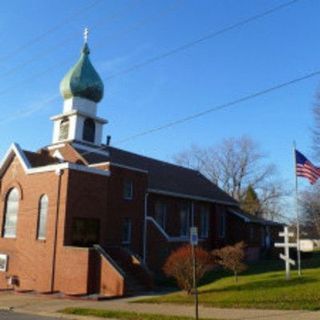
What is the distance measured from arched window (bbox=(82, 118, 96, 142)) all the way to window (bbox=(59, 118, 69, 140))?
1.32 m

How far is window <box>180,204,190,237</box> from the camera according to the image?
4019 centimetres

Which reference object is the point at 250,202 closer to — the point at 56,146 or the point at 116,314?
the point at 56,146

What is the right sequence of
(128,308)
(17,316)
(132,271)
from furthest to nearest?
(132,271)
(128,308)
(17,316)

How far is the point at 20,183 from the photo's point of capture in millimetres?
33000

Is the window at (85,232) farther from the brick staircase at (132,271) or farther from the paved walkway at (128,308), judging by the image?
the paved walkway at (128,308)

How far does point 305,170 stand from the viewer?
2728 centimetres

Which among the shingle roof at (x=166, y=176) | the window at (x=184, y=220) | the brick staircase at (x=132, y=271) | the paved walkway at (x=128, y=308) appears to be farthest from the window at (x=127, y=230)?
the window at (x=184, y=220)

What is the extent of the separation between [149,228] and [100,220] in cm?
441

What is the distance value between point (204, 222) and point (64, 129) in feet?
45.6

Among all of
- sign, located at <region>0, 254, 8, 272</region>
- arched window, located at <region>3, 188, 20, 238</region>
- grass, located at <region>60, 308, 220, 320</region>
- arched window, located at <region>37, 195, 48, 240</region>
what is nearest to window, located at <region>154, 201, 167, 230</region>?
arched window, located at <region>37, 195, 48, 240</region>

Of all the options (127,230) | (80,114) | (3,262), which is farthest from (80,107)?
(3,262)

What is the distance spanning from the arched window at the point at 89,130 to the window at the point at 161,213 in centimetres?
758

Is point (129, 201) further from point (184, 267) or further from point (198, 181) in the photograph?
point (198, 181)

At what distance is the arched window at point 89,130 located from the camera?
3972 cm
